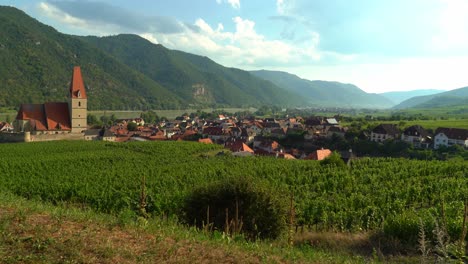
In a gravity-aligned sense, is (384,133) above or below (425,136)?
above

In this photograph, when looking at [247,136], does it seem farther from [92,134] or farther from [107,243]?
[107,243]

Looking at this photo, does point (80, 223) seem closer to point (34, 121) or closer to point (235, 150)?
point (235, 150)

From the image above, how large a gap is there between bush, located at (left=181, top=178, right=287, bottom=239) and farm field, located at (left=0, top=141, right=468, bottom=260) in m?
0.60

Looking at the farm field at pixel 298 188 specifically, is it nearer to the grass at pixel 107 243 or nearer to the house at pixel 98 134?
the grass at pixel 107 243

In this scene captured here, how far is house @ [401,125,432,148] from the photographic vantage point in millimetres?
67812

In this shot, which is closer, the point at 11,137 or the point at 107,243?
the point at 107,243

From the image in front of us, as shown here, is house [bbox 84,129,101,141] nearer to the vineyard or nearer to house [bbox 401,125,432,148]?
the vineyard

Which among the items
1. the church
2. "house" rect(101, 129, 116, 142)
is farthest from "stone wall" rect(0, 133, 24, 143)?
"house" rect(101, 129, 116, 142)

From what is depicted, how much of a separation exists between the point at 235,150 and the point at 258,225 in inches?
1829

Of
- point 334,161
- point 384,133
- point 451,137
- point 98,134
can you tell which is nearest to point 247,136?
point 384,133

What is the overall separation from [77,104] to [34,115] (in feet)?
24.6

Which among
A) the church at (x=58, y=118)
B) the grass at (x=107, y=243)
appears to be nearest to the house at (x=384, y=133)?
the church at (x=58, y=118)

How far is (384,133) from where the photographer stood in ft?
246

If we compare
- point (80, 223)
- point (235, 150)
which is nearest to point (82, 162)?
point (235, 150)
